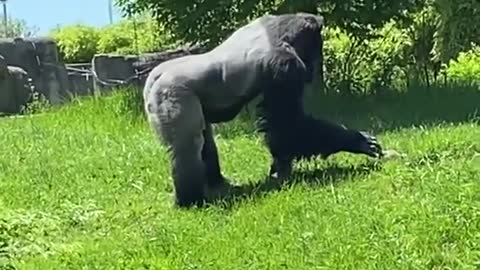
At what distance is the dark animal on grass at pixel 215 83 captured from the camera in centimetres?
732

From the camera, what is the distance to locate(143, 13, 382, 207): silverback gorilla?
288 inches

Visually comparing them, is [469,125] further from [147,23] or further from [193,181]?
[147,23]

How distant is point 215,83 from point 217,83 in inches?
0.5

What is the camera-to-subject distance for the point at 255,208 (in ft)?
22.9

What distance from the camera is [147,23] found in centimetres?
1867

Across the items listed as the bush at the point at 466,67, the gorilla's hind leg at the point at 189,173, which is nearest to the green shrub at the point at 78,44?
the bush at the point at 466,67

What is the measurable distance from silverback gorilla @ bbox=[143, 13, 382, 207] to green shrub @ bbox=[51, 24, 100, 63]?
42.4 feet

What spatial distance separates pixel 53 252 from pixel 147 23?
12.1 m

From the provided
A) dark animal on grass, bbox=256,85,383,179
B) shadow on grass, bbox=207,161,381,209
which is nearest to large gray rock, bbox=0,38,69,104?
shadow on grass, bbox=207,161,381,209

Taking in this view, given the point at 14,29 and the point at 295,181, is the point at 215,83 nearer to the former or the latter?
the point at 295,181

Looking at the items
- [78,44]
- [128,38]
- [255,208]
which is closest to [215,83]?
[255,208]

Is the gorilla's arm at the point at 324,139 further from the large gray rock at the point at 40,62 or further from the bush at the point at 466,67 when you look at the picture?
the large gray rock at the point at 40,62

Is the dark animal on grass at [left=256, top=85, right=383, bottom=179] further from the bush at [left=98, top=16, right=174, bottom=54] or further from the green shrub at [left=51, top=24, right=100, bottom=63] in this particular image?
the green shrub at [left=51, top=24, right=100, bottom=63]

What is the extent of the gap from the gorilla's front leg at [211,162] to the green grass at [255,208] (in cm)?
23
